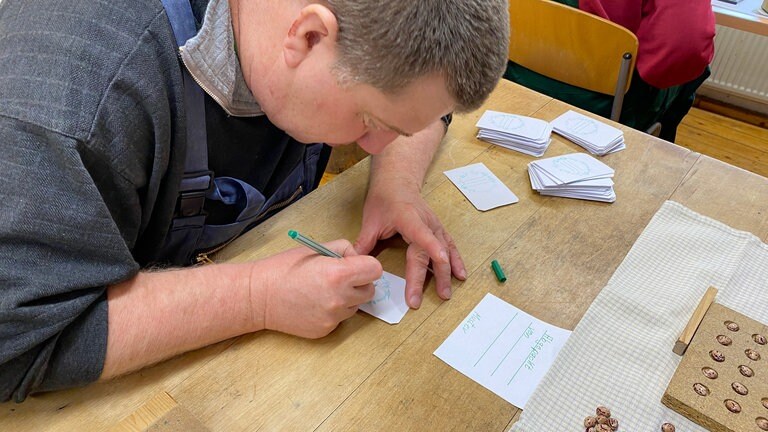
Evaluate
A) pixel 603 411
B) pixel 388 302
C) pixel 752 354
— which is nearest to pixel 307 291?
pixel 388 302

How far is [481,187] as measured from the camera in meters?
1.29

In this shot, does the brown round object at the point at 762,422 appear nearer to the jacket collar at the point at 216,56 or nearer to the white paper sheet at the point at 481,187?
the white paper sheet at the point at 481,187

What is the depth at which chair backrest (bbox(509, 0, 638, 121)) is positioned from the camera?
72.7 inches

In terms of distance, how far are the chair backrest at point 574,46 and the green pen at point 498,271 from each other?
1.08 m

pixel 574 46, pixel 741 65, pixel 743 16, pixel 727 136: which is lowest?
pixel 727 136

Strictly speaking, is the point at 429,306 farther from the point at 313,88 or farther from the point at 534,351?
the point at 313,88

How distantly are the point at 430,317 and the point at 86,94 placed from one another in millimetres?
647

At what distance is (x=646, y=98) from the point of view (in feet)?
7.57

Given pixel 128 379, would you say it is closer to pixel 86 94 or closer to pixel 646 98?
pixel 86 94

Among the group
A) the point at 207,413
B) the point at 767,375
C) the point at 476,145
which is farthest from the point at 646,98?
the point at 207,413

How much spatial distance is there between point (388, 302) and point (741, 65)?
3.43 m

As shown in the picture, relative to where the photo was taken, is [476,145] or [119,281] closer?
[119,281]

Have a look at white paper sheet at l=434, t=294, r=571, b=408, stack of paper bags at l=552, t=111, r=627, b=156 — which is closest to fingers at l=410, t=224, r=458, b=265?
white paper sheet at l=434, t=294, r=571, b=408

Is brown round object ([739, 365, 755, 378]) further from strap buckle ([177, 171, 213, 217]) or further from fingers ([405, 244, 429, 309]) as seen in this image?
strap buckle ([177, 171, 213, 217])
